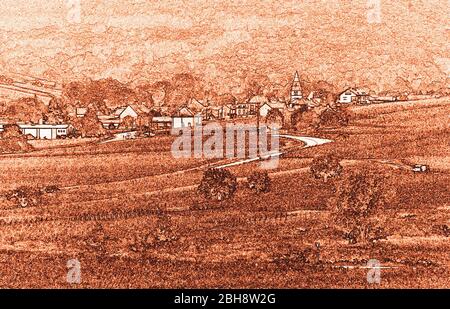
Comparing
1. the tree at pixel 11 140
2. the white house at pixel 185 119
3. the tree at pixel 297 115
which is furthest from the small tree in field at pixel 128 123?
the tree at pixel 297 115

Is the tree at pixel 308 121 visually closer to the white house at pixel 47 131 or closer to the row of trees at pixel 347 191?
the row of trees at pixel 347 191

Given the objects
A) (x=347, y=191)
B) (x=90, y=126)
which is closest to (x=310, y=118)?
(x=347, y=191)

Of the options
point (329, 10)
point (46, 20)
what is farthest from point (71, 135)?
point (329, 10)

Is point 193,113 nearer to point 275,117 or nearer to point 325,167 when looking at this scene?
point 275,117

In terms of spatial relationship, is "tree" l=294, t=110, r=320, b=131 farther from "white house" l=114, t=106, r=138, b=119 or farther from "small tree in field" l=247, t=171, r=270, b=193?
"white house" l=114, t=106, r=138, b=119

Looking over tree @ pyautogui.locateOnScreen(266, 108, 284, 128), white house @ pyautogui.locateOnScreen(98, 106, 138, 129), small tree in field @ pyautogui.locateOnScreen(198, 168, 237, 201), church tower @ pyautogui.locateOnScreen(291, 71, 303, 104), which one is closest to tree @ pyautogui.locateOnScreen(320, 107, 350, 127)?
church tower @ pyautogui.locateOnScreen(291, 71, 303, 104)
